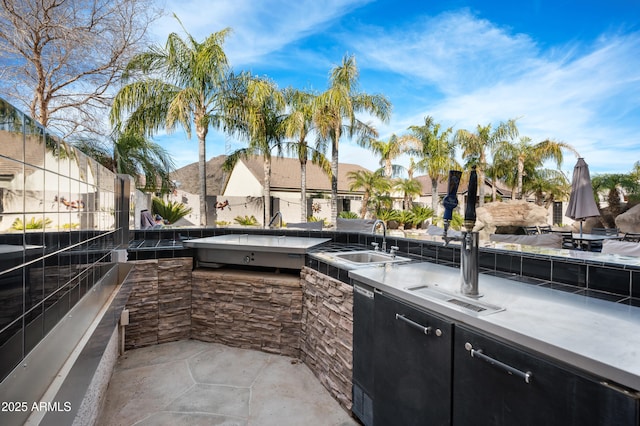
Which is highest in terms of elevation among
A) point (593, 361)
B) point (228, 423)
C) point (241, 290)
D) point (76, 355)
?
point (593, 361)

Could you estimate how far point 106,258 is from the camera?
2.58 metres

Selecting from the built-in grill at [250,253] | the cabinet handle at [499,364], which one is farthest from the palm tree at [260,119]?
the cabinet handle at [499,364]

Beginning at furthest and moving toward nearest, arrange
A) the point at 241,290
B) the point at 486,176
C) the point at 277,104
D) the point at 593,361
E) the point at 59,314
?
the point at 486,176 < the point at 277,104 < the point at 241,290 < the point at 59,314 < the point at 593,361

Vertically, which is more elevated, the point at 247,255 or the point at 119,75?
the point at 119,75

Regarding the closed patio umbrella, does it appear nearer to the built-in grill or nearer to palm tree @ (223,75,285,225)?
the built-in grill

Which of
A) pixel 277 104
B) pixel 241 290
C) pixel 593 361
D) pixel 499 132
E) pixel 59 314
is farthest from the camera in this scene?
pixel 499 132

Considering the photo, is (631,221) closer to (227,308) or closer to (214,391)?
(227,308)

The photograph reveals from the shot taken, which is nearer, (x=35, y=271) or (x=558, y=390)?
(x=558, y=390)

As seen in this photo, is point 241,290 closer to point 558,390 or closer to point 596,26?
point 558,390

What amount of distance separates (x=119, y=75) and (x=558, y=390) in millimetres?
11352

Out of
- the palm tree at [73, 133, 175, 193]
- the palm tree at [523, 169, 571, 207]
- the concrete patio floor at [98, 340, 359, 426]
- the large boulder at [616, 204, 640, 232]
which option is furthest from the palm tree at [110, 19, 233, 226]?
the palm tree at [523, 169, 571, 207]

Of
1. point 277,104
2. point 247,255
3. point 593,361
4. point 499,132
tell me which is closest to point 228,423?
point 247,255

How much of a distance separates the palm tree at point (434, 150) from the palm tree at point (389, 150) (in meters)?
0.70

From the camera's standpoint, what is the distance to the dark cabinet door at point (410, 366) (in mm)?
1383
